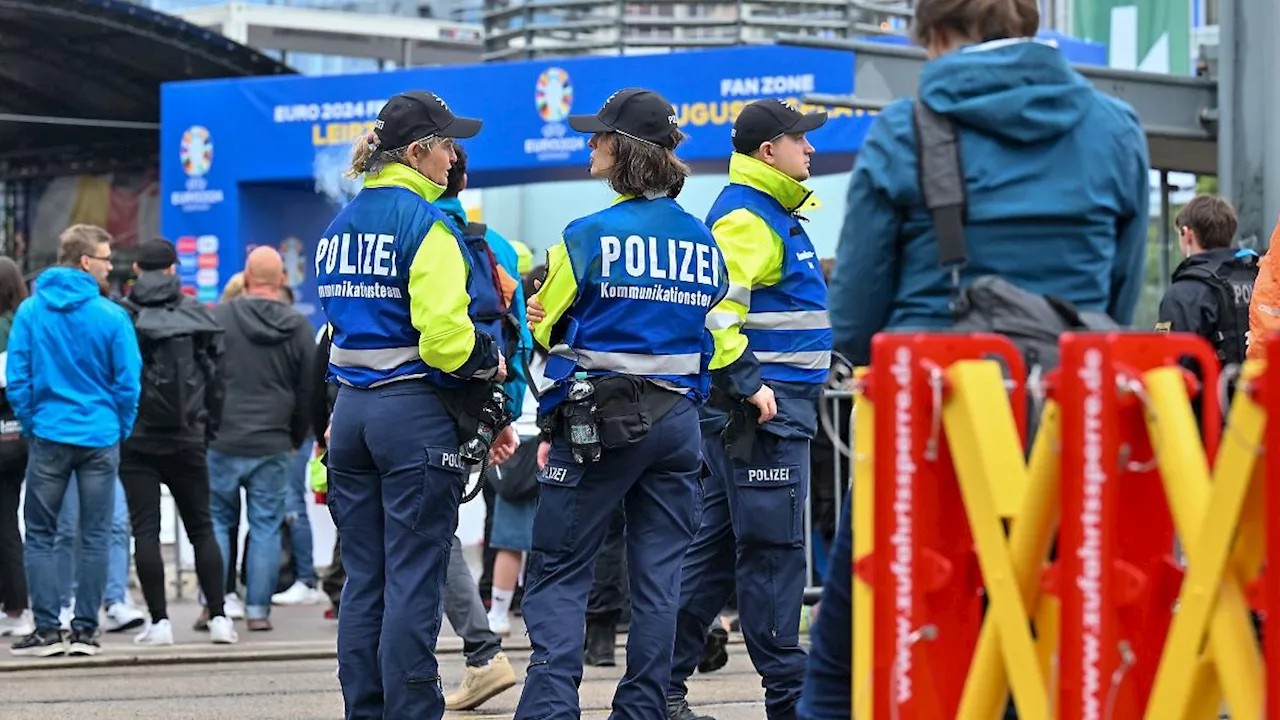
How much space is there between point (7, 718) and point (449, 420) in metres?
2.76

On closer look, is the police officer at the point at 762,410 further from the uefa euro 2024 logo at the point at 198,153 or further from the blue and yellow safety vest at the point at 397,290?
the uefa euro 2024 logo at the point at 198,153

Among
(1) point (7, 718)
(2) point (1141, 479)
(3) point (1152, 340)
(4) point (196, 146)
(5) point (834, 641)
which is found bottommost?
(1) point (7, 718)

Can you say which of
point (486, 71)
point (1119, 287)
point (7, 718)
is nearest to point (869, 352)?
point (1119, 287)

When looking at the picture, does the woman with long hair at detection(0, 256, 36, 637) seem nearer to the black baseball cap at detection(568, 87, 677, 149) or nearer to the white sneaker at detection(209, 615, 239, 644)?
the white sneaker at detection(209, 615, 239, 644)

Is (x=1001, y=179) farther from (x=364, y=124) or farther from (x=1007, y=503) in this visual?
(x=364, y=124)

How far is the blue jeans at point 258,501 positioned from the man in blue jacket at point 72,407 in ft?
2.78

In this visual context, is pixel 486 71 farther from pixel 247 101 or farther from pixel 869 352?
pixel 869 352

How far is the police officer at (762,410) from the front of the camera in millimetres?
6508

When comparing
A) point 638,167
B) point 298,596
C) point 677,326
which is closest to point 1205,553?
point 677,326

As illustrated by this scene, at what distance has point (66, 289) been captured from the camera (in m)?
9.60

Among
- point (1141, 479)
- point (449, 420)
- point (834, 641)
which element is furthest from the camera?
point (449, 420)

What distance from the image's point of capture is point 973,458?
3.70 meters

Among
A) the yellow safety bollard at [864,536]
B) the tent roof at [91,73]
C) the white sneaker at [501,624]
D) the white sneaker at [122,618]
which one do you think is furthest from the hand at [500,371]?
the tent roof at [91,73]

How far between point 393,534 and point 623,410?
78 centimetres
